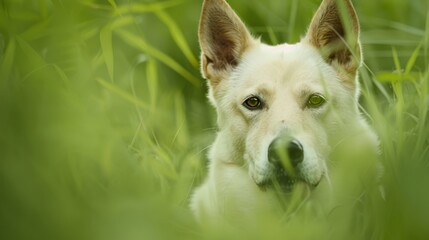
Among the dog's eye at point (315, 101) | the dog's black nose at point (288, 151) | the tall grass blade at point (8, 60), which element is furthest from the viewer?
the dog's eye at point (315, 101)

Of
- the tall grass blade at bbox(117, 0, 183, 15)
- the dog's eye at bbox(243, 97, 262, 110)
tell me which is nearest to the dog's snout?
the dog's eye at bbox(243, 97, 262, 110)

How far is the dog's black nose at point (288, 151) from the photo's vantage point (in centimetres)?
315

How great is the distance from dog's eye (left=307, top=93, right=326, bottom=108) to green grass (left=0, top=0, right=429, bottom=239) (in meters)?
0.26

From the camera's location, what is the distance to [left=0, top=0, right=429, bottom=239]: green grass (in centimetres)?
222

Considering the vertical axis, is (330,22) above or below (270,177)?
above

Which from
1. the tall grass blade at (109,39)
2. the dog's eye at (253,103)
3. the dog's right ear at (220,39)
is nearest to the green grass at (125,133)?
the tall grass blade at (109,39)

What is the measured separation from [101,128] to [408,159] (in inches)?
36.8

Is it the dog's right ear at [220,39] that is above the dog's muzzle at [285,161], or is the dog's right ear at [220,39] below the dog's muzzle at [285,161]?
above

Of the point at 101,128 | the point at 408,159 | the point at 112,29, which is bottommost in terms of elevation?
the point at 408,159

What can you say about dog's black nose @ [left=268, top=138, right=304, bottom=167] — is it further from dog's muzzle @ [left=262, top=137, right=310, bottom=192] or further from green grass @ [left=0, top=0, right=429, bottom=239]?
green grass @ [left=0, top=0, right=429, bottom=239]

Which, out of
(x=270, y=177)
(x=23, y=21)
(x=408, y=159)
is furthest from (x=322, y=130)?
(x=23, y=21)

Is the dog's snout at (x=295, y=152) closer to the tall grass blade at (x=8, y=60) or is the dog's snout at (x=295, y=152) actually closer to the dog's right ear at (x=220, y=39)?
the dog's right ear at (x=220, y=39)

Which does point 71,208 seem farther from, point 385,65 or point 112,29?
point 385,65

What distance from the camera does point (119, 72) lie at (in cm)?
396
